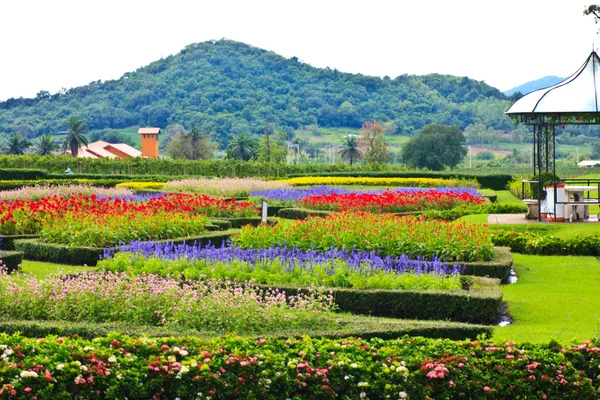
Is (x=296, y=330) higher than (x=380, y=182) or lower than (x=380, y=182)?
lower

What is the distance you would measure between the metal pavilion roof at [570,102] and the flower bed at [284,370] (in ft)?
34.1

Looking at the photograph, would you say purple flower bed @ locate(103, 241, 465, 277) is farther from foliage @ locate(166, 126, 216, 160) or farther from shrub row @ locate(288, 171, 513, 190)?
foliage @ locate(166, 126, 216, 160)

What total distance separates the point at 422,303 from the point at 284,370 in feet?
12.0

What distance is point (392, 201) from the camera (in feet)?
63.1

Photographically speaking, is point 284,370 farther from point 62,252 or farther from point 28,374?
point 62,252

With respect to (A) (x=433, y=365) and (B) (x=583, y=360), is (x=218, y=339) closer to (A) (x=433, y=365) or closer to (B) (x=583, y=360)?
(A) (x=433, y=365)

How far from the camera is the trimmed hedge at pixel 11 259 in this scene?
11.5 meters

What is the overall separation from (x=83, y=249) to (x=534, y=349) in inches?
329

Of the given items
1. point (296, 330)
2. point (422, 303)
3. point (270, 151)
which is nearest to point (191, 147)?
point (270, 151)

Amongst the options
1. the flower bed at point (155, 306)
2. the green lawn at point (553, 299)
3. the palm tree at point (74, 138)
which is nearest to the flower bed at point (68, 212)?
the flower bed at point (155, 306)

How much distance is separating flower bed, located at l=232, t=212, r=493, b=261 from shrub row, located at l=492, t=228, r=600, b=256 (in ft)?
6.95

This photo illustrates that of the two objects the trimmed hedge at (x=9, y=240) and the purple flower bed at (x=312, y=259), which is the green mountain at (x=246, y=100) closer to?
the trimmed hedge at (x=9, y=240)

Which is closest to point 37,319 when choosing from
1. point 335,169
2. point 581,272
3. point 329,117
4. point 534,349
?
point 534,349

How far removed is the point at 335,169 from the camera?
1861 inches
